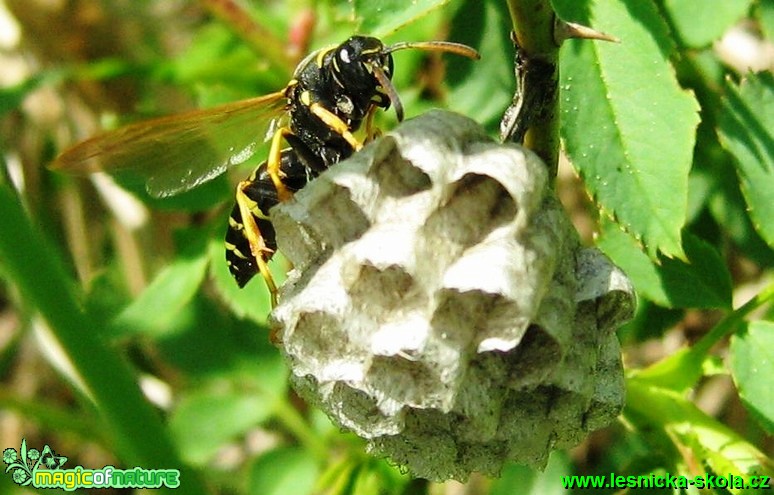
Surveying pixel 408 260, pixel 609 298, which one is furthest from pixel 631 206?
pixel 408 260

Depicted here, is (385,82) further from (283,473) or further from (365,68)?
(283,473)

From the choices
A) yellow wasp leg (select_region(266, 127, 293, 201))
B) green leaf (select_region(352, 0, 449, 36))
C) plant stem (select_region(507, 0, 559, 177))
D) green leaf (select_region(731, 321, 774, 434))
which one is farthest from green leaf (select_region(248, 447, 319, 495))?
plant stem (select_region(507, 0, 559, 177))

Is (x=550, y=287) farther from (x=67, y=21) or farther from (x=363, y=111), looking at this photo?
(x=67, y=21)

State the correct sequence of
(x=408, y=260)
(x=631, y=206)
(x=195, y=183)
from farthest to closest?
(x=195, y=183), (x=631, y=206), (x=408, y=260)

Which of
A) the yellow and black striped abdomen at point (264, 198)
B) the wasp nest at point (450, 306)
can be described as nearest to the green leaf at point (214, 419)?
the yellow and black striped abdomen at point (264, 198)

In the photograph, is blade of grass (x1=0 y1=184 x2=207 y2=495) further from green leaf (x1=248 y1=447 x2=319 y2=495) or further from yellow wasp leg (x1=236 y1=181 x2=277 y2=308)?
green leaf (x1=248 y1=447 x2=319 y2=495)
